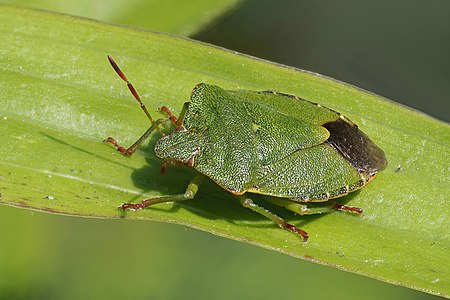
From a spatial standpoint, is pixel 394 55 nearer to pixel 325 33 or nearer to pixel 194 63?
pixel 325 33

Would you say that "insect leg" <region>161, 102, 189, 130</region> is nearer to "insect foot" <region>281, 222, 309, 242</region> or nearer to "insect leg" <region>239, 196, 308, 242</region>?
"insect leg" <region>239, 196, 308, 242</region>

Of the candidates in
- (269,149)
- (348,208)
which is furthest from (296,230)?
(269,149)

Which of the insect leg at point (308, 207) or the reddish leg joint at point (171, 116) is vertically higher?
the reddish leg joint at point (171, 116)

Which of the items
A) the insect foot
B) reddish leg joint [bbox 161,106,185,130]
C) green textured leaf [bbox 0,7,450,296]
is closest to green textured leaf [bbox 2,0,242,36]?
green textured leaf [bbox 0,7,450,296]

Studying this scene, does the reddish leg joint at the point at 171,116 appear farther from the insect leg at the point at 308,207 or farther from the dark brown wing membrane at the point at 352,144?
the dark brown wing membrane at the point at 352,144

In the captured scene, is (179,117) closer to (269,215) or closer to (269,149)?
(269,149)

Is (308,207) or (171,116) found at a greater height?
(171,116)

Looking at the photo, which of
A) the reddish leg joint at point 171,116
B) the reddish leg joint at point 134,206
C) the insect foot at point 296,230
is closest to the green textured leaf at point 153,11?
the reddish leg joint at point 171,116
